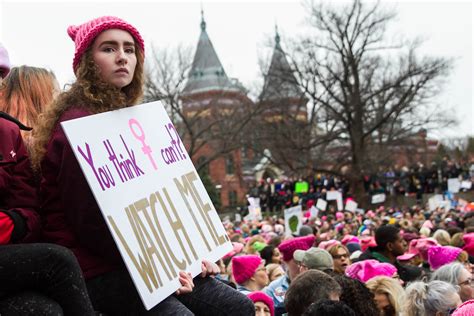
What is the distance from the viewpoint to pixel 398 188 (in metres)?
33.9

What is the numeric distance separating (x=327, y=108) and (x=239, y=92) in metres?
7.49

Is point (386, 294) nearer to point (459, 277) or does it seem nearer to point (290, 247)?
point (459, 277)

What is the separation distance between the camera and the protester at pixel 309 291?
13.4 feet

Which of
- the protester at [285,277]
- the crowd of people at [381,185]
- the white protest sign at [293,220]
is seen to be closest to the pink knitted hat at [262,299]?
the protester at [285,277]

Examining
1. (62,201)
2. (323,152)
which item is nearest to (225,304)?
(62,201)

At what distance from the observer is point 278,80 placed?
41.0 meters

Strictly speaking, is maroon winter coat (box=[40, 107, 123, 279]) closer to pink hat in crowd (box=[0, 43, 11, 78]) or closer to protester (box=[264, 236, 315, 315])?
pink hat in crowd (box=[0, 43, 11, 78])

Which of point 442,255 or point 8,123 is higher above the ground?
point 8,123

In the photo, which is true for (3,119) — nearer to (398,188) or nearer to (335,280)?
(335,280)

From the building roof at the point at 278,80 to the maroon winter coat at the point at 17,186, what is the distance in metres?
35.6

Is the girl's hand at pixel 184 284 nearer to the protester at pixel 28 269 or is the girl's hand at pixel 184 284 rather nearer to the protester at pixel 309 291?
the protester at pixel 28 269

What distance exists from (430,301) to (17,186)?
3.31 metres

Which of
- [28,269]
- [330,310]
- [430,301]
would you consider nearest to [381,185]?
[430,301]

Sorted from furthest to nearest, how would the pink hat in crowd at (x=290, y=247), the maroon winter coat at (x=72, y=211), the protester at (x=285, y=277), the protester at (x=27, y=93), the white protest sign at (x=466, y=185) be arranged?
the white protest sign at (x=466, y=185) → the pink hat in crowd at (x=290, y=247) → the protester at (x=285, y=277) → the protester at (x=27, y=93) → the maroon winter coat at (x=72, y=211)
